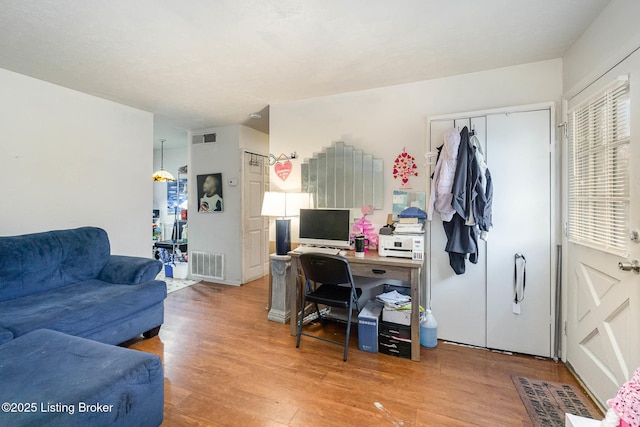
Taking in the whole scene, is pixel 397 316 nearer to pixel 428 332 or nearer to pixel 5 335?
pixel 428 332

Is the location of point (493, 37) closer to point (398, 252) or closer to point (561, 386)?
point (398, 252)

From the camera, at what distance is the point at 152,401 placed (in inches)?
60.9

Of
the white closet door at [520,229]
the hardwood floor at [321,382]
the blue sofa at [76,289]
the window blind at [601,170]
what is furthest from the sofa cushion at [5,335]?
the window blind at [601,170]

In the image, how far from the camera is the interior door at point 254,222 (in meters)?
→ 4.60

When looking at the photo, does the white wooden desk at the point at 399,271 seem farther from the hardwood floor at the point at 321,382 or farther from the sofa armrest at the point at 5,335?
the sofa armrest at the point at 5,335

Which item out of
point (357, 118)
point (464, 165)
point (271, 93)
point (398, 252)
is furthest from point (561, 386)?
point (271, 93)

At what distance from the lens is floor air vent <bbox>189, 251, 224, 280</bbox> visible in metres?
4.72

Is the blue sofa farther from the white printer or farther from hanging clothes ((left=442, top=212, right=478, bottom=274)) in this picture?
hanging clothes ((left=442, top=212, right=478, bottom=274))

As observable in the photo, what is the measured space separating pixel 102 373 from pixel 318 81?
112 inches

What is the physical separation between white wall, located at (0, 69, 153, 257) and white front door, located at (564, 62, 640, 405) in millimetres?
4692

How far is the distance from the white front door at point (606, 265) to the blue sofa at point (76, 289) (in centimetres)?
345

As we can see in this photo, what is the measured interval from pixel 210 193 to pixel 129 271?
2157mm

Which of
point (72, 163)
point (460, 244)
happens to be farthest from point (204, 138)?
point (460, 244)

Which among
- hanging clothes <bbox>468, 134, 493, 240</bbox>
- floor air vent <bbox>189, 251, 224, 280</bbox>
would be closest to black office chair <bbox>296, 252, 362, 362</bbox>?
hanging clothes <bbox>468, 134, 493, 240</bbox>
